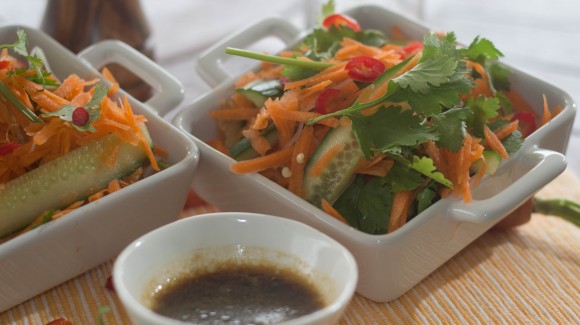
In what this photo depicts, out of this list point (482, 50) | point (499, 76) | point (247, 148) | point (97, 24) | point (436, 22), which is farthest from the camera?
point (436, 22)

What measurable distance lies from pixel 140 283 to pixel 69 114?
456 mm

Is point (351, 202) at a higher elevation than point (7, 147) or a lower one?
lower

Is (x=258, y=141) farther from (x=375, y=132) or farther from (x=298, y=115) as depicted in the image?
(x=375, y=132)

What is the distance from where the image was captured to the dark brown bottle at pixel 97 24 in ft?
9.39

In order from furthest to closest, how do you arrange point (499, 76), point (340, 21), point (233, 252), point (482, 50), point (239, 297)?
point (340, 21), point (499, 76), point (482, 50), point (233, 252), point (239, 297)

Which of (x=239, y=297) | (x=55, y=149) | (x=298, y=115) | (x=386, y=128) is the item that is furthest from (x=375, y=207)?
(x=55, y=149)

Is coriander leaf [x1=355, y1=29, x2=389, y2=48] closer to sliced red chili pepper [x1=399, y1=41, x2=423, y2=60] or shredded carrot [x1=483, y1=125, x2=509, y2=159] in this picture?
sliced red chili pepper [x1=399, y1=41, x2=423, y2=60]

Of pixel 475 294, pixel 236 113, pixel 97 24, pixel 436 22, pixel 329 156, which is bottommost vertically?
pixel 436 22

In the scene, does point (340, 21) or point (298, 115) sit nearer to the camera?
point (298, 115)

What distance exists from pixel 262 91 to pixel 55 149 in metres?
0.54

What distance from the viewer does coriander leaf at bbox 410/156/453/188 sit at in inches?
75.7

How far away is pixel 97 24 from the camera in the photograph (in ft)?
9.46

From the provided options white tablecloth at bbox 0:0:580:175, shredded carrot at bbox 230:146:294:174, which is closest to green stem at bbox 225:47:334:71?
shredded carrot at bbox 230:146:294:174

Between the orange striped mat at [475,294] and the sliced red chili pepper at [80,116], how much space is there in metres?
0.38
